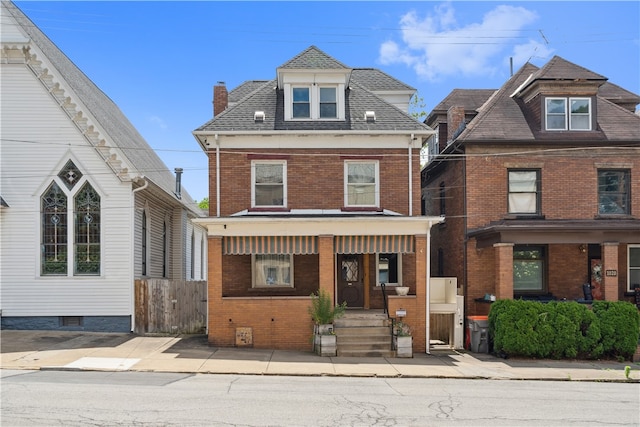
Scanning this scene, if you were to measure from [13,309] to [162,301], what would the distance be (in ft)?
14.9

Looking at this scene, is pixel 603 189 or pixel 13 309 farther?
pixel 603 189

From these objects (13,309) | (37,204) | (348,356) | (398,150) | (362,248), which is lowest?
(348,356)

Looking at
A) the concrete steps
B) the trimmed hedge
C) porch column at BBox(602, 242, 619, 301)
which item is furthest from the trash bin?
porch column at BBox(602, 242, 619, 301)

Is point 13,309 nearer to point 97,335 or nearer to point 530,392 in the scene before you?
point 97,335

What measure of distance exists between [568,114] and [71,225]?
17447mm

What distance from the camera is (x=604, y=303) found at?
18156 millimetres

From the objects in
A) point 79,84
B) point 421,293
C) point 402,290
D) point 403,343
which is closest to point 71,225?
point 79,84

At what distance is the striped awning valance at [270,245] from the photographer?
18.0 m

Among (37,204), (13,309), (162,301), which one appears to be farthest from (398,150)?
(13,309)

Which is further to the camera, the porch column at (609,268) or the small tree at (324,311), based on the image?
the porch column at (609,268)

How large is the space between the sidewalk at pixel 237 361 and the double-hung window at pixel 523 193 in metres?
5.46

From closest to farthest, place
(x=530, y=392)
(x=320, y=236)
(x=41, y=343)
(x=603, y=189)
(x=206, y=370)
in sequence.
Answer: (x=530, y=392) < (x=206, y=370) < (x=41, y=343) < (x=320, y=236) < (x=603, y=189)

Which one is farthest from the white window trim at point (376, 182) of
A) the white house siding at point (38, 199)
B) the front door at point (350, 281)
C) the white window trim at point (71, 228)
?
the white window trim at point (71, 228)

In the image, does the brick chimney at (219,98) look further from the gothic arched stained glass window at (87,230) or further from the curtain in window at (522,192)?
the curtain in window at (522,192)
